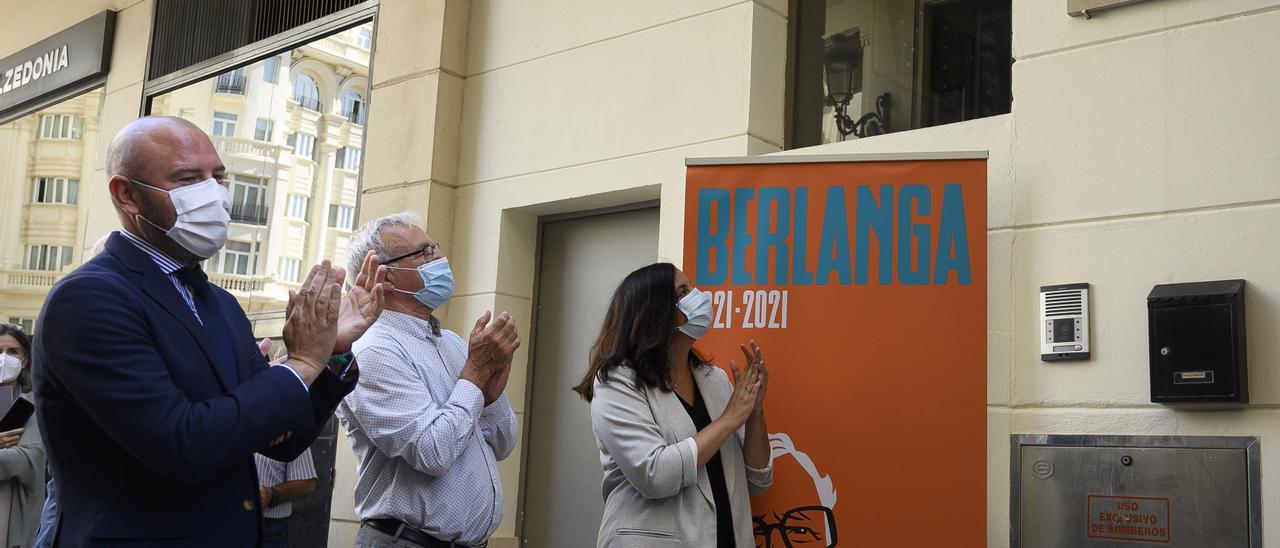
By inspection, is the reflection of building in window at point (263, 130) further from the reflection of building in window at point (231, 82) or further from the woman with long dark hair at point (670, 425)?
the woman with long dark hair at point (670, 425)

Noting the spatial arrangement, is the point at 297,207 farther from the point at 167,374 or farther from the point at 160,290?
the point at 167,374

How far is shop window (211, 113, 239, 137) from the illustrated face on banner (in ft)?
17.6

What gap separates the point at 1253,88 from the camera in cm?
384

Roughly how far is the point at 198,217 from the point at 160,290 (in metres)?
0.17

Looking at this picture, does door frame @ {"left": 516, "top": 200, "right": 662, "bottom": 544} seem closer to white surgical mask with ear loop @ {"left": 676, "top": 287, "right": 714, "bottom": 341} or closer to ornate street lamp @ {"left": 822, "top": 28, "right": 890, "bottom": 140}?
ornate street lamp @ {"left": 822, "top": 28, "right": 890, "bottom": 140}

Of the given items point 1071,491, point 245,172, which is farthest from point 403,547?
point 245,172

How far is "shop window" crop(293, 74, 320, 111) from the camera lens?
296 inches

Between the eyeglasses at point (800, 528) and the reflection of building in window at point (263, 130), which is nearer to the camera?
the eyeglasses at point (800, 528)

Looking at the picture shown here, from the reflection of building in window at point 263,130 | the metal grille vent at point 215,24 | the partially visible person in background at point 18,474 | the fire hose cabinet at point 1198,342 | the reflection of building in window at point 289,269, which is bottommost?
the partially visible person in background at point 18,474

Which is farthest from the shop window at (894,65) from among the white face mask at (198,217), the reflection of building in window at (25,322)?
the reflection of building in window at (25,322)

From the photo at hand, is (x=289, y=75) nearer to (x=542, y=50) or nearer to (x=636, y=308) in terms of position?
(x=542, y=50)

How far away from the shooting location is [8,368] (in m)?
5.39

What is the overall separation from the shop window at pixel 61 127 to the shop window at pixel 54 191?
14.1 inches

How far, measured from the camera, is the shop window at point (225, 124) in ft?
26.7
